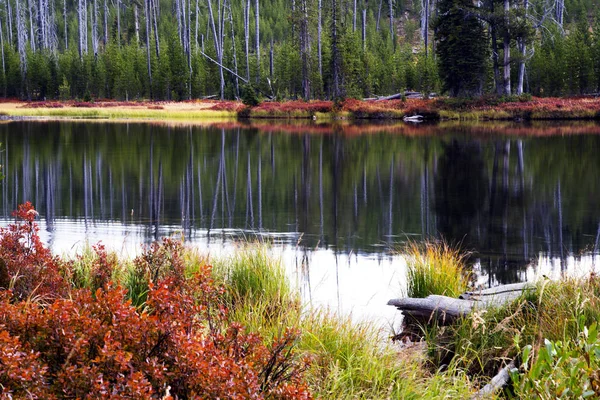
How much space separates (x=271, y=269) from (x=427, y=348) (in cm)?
183

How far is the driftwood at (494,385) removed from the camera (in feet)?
14.3

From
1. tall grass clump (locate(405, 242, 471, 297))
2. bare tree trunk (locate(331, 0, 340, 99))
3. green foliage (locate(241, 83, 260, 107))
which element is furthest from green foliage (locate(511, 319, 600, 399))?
green foliage (locate(241, 83, 260, 107))

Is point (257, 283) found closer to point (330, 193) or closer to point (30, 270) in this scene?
point (30, 270)

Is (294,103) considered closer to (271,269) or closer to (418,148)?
(418,148)

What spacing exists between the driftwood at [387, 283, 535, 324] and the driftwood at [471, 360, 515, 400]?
1109mm

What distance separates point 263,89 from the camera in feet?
207

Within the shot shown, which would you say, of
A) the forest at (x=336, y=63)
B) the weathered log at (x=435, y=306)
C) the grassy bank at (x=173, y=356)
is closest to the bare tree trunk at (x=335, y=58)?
the forest at (x=336, y=63)

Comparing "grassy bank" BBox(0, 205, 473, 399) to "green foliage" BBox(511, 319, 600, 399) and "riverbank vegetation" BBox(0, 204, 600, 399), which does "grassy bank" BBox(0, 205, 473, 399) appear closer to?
"riverbank vegetation" BBox(0, 204, 600, 399)

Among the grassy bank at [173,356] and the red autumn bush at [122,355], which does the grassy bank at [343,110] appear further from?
the red autumn bush at [122,355]

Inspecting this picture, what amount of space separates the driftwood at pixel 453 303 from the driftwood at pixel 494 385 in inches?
43.7

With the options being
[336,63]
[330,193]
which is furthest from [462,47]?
[330,193]

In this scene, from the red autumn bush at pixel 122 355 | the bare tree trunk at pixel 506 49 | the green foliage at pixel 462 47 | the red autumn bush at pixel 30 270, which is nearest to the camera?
the red autumn bush at pixel 122 355

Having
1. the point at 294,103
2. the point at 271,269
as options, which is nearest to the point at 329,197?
the point at 271,269

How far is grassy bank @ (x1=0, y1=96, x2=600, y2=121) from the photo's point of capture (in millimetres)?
46844
